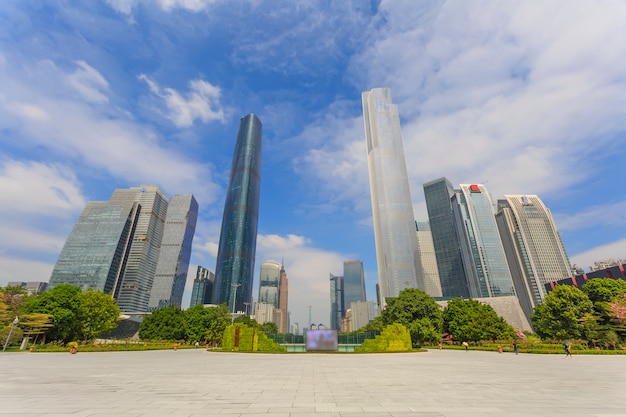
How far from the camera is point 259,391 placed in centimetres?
932

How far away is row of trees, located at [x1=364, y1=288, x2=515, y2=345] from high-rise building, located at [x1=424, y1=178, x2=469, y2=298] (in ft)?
446

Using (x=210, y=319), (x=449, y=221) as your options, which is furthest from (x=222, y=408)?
(x=449, y=221)

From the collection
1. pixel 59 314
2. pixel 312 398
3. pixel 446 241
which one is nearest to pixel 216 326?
pixel 59 314

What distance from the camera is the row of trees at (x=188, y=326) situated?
2420 inches

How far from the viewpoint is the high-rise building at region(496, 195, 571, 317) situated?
160 m

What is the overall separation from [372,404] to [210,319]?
64927 millimetres

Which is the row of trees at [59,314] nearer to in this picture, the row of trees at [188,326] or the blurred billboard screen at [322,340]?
the row of trees at [188,326]

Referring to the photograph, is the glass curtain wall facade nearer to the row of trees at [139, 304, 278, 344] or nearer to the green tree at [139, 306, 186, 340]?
the green tree at [139, 306, 186, 340]

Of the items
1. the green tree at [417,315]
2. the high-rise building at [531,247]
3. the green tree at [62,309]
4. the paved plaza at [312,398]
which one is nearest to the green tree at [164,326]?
the green tree at [62,309]

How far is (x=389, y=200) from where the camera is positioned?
6324 inches

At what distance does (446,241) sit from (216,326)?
168 metres

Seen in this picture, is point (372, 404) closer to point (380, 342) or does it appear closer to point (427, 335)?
point (380, 342)

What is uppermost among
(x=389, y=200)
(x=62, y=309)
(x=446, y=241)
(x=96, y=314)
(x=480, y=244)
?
(x=389, y=200)

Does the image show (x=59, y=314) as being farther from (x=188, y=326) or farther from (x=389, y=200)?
(x=389, y=200)
